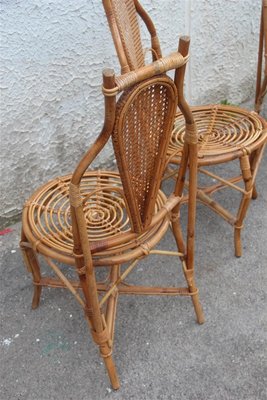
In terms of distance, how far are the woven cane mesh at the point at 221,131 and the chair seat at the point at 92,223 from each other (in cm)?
39

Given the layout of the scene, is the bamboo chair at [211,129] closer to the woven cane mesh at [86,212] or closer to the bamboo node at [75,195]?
the woven cane mesh at [86,212]

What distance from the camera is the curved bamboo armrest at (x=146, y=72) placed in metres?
1.12

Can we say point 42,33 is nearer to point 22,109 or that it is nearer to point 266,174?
point 22,109

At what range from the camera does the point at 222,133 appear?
7.35 feet

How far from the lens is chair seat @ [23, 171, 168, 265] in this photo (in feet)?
5.05

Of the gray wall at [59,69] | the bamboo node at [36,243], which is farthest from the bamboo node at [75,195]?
the gray wall at [59,69]

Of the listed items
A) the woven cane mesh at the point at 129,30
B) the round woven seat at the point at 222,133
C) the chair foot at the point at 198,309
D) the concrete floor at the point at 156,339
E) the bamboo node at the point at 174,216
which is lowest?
the concrete floor at the point at 156,339

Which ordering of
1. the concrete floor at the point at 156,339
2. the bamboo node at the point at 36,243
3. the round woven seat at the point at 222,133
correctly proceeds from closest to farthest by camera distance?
the bamboo node at the point at 36,243
the concrete floor at the point at 156,339
the round woven seat at the point at 222,133

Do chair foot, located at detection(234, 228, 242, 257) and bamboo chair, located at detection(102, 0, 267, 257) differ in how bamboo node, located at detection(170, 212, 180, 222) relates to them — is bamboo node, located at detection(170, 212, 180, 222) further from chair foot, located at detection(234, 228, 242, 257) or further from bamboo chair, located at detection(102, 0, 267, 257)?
chair foot, located at detection(234, 228, 242, 257)

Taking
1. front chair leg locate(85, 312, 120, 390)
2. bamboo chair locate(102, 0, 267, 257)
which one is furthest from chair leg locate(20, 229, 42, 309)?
bamboo chair locate(102, 0, 267, 257)

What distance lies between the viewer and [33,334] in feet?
6.49

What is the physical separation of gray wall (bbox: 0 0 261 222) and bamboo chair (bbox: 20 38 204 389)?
0.55m

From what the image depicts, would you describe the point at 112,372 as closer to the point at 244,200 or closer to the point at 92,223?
the point at 92,223

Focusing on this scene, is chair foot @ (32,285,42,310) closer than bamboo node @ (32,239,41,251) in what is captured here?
No
